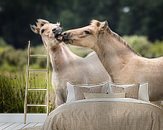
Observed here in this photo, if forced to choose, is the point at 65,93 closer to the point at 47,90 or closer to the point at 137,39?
the point at 47,90

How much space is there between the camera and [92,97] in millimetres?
4707

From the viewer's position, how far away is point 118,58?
17.8ft

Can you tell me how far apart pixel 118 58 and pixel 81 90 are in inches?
29.9

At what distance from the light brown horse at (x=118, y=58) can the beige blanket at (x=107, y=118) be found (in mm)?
1185

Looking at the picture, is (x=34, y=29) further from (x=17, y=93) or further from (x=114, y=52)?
(x=114, y=52)

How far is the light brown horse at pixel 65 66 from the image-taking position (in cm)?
575

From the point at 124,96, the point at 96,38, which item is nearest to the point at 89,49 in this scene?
the point at 96,38

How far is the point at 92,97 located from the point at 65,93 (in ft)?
3.52

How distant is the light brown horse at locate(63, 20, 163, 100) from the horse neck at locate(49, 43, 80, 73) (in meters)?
0.25

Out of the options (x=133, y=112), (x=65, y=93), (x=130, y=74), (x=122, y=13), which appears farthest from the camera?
(x=122, y=13)

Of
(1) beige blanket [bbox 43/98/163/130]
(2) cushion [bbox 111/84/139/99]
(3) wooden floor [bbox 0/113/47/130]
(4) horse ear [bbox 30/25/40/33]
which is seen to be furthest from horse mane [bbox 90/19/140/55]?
(3) wooden floor [bbox 0/113/47/130]

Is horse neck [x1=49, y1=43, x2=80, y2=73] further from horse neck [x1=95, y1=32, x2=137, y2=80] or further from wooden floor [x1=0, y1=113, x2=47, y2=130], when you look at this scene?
wooden floor [x1=0, y1=113, x2=47, y2=130]

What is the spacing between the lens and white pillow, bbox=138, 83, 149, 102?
4.97 meters

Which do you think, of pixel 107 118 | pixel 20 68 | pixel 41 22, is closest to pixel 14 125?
pixel 20 68
